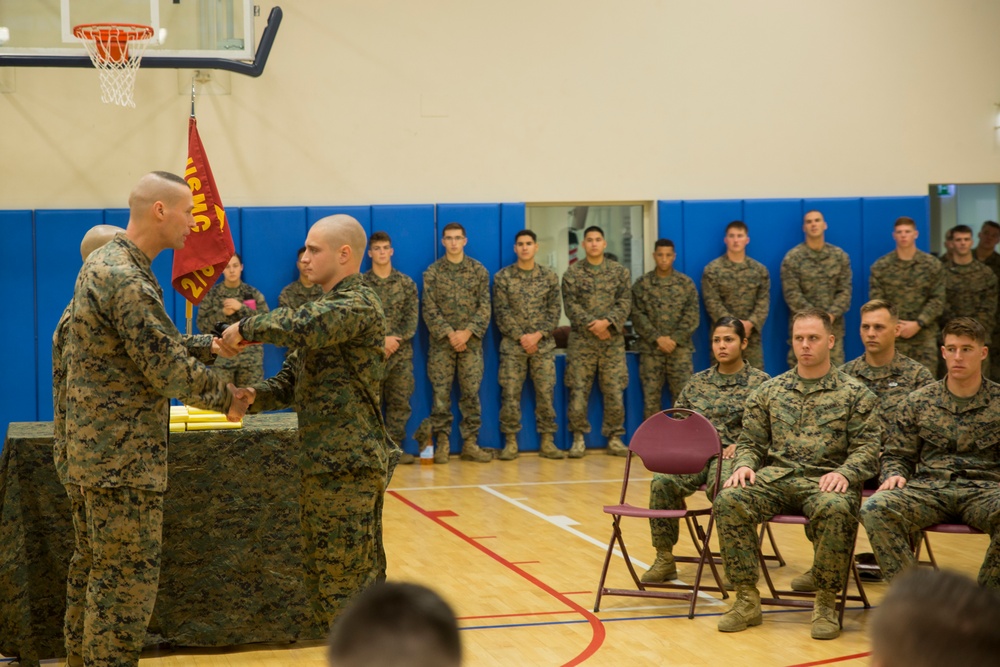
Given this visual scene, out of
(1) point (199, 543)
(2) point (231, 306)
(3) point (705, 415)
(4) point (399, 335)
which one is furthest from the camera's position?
(4) point (399, 335)

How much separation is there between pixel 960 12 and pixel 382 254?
26.2 feet

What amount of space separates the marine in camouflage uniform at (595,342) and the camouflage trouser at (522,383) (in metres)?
0.26

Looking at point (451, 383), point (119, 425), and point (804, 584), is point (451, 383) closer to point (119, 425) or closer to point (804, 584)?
point (804, 584)

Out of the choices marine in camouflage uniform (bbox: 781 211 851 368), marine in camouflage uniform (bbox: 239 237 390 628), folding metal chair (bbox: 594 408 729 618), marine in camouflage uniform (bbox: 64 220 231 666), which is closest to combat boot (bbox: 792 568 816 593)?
folding metal chair (bbox: 594 408 729 618)

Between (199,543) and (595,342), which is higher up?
(595,342)

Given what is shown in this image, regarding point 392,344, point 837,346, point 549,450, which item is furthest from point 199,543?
point 837,346

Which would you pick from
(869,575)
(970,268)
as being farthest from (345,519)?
(970,268)

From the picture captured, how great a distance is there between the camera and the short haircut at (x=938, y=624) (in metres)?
1.56

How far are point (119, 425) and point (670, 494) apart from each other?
355cm

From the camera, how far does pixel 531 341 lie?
12.4 m

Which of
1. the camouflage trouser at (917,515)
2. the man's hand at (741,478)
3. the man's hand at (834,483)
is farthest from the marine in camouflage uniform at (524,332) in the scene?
the camouflage trouser at (917,515)

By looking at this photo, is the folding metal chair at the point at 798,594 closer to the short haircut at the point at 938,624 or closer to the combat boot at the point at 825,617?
the combat boot at the point at 825,617

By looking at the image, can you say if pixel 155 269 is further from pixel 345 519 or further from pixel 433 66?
pixel 345 519

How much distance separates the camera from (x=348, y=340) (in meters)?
4.52
